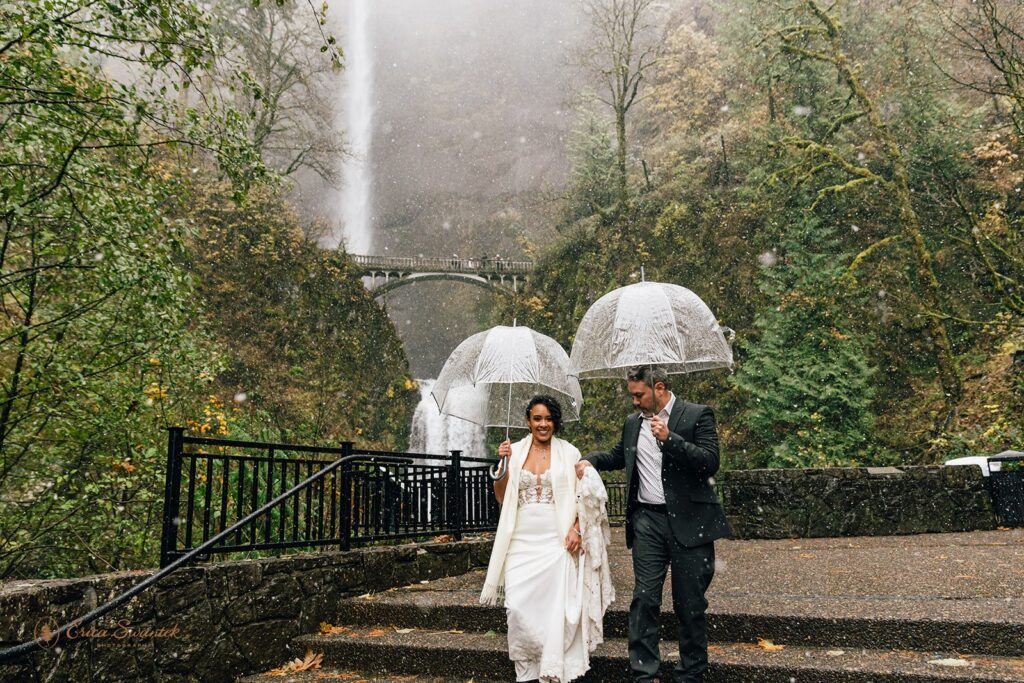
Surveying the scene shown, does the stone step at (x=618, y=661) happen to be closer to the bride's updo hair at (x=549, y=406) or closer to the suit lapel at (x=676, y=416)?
the suit lapel at (x=676, y=416)

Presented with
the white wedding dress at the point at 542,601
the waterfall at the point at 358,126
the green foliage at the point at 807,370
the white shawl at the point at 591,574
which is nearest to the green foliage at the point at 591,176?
the green foliage at the point at 807,370

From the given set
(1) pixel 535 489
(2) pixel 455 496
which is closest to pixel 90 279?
(2) pixel 455 496

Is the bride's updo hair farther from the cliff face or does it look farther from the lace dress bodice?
the cliff face

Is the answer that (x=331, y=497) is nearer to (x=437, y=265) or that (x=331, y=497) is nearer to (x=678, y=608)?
(x=678, y=608)

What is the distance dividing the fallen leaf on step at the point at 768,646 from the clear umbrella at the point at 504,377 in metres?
2.88

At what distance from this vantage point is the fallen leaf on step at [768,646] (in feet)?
13.8

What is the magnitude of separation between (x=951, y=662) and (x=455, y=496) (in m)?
5.50

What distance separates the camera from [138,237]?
6645mm

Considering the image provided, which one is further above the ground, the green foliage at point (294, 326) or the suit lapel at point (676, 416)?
the green foliage at point (294, 326)

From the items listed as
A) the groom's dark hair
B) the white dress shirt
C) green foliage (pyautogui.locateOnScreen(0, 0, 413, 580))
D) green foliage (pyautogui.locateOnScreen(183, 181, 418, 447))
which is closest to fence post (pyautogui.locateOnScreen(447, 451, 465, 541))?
green foliage (pyautogui.locateOnScreen(0, 0, 413, 580))

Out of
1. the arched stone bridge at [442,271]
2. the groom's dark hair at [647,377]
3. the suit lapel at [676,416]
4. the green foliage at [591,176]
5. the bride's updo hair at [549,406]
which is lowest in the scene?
the suit lapel at [676,416]

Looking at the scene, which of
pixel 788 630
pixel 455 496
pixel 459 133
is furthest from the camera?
pixel 459 133

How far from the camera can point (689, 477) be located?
3.74 metres

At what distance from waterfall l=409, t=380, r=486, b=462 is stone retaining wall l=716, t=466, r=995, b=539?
61.8 feet
